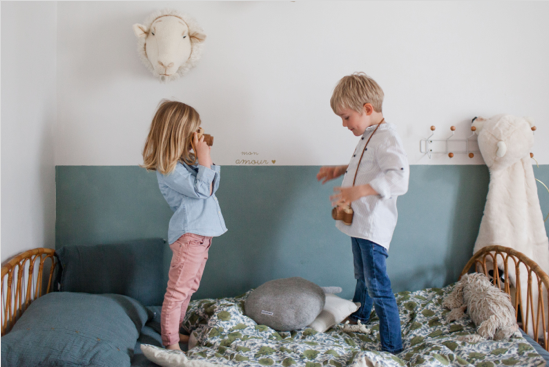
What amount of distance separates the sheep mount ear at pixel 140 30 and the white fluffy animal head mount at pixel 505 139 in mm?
1828

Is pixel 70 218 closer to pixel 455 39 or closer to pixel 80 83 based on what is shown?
pixel 80 83

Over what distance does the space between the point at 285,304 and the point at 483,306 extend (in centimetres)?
87

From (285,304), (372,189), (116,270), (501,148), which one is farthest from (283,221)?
(501,148)

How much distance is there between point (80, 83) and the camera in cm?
201

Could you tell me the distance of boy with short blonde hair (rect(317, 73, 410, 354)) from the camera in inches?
59.7

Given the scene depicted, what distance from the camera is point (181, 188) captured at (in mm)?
1599

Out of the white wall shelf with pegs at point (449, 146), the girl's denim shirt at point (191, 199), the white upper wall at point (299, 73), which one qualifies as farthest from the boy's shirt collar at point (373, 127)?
the girl's denim shirt at point (191, 199)

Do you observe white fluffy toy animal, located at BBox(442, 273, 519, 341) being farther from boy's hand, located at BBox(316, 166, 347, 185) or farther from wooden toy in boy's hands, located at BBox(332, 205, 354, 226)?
boy's hand, located at BBox(316, 166, 347, 185)

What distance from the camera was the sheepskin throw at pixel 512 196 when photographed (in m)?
1.97

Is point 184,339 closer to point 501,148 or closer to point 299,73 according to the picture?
point 299,73

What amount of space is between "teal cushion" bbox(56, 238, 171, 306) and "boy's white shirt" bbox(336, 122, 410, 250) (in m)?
1.01

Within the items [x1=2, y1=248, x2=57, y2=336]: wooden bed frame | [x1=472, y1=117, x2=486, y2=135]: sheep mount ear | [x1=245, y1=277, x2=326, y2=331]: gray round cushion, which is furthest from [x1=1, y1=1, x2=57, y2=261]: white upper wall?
[x1=472, y1=117, x2=486, y2=135]: sheep mount ear

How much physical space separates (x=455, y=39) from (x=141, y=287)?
213cm

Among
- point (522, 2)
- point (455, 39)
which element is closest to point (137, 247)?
point (455, 39)
